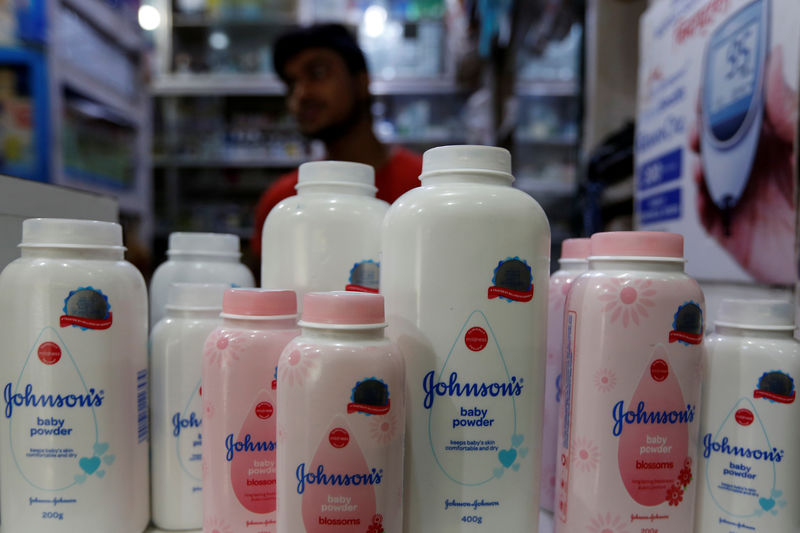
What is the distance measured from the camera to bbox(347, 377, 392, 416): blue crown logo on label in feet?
1.88

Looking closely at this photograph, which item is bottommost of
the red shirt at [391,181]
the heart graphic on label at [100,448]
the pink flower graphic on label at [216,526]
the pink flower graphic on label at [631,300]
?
the pink flower graphic on label at [216,526]

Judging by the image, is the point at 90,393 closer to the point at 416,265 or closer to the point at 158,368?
the point at 158,368

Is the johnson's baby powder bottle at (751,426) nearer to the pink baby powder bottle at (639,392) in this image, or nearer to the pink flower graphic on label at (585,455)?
the pink baby powder bottle at (639,392)

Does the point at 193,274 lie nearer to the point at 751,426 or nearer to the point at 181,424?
the point at 181,424

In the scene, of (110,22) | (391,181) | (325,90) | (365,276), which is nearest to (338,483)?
(365,276)

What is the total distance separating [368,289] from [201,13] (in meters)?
3.78

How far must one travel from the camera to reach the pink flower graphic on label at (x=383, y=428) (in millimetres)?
583

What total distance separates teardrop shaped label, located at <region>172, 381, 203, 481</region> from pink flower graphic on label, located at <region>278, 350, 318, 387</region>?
253 mm

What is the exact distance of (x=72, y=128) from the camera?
108 inches

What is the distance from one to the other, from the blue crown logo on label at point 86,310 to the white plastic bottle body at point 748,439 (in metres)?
0.76

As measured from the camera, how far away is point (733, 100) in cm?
119

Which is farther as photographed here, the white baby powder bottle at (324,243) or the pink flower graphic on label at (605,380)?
the white baby powder bottle at (324,243)

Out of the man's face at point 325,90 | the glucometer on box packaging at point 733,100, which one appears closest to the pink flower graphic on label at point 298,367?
the glucometer on box packaging at point 733,100

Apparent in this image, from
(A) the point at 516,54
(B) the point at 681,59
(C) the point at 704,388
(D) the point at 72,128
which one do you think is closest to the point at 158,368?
(C) the point at 704,388
